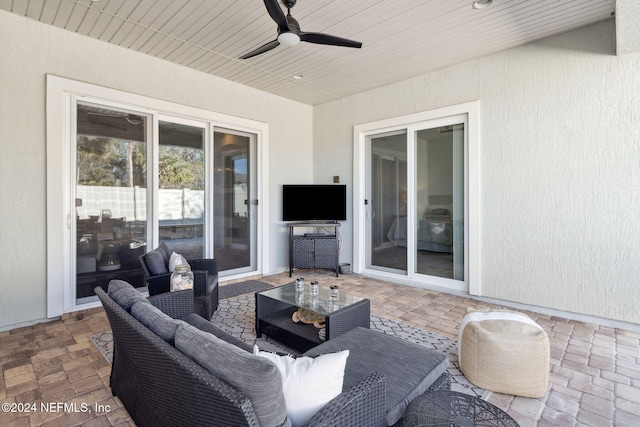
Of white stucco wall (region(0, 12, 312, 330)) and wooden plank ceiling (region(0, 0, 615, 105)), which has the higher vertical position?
wooden plank ceiling (region(0, 0, 615, 105))

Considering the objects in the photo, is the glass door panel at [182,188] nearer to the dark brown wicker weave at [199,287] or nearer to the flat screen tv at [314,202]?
the dark brown wicker weave at [199,287]

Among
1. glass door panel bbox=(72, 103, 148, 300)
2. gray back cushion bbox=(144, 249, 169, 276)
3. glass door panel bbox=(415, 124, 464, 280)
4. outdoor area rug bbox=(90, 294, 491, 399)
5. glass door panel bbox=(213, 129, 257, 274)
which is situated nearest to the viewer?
outdoor area rug bbox=(90, 294, 491, 399)

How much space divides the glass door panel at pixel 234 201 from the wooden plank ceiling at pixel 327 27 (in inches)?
45.1

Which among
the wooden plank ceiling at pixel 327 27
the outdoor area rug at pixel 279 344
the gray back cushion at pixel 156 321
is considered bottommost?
the outdoor area rug at pixel 279 344

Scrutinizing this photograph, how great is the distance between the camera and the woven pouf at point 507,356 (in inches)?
82.9

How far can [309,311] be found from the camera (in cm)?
284

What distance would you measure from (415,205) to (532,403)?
312cm

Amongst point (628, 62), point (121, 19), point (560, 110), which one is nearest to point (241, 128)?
point (121, 19)

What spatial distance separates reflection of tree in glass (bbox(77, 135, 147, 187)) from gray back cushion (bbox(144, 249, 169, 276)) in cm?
148

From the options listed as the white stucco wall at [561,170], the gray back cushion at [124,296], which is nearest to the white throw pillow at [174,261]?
the gray back cushion at [124,296]

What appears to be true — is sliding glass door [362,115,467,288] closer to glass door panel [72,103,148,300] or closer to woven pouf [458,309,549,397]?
woven pouf [458,309,549,397]

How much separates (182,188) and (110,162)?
924mm

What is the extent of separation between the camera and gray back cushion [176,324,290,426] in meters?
1.01

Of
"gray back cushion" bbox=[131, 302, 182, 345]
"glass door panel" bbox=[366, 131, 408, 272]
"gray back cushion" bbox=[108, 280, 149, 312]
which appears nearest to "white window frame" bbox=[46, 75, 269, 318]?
"gray back cushion" bbox=[108, 280, 149, 312]
